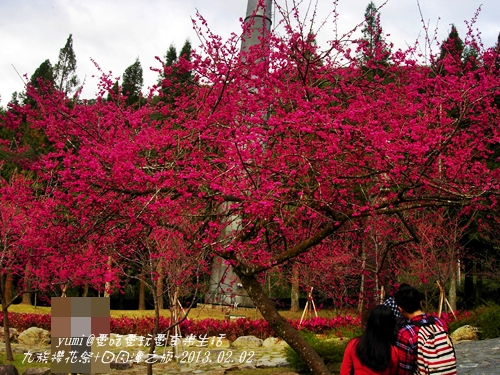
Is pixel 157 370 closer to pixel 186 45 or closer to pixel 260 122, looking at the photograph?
pixel 260 122

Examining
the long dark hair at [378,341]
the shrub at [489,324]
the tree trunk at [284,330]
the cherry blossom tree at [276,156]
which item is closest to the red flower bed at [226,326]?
the shrub at [489,324]

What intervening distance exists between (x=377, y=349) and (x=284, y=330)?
259 centimetres

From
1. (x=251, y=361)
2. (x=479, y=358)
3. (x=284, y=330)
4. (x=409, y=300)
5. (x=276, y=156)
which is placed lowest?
(x=251, y=361)

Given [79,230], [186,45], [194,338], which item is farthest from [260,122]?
[186,45]

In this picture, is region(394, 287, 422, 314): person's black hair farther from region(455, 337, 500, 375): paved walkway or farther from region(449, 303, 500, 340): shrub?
region(449, 303, 500, 340): shrub

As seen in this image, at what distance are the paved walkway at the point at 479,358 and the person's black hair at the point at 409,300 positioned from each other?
3662 mm

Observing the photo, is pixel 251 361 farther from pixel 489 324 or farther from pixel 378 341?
pixel 378 341

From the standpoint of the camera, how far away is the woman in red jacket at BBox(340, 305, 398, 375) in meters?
2.65

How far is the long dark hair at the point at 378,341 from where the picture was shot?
2.64 m

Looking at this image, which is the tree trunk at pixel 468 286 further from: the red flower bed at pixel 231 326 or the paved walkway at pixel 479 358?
the paved walkway at pixel 479 358

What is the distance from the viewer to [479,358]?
264 inches

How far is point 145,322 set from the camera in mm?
13562

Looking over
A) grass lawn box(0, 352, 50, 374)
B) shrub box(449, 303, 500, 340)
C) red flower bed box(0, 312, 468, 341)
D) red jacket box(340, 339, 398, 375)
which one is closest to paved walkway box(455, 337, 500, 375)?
shrub box(449, 303, 500, 340)

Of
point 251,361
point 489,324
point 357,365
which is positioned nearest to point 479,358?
point 489,324
